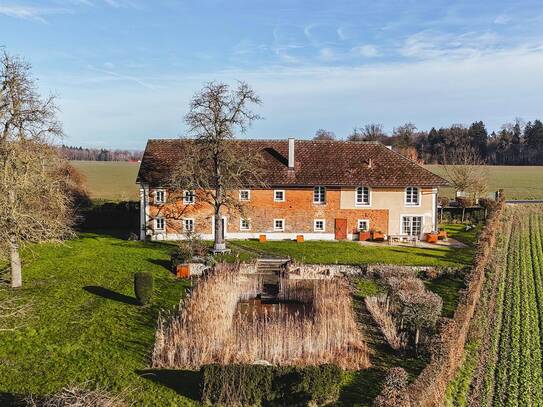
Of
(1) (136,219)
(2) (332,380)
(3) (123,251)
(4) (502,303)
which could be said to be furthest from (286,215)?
(2) (332,380)

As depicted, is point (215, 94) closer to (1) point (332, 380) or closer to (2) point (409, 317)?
(2) point (409, 317)

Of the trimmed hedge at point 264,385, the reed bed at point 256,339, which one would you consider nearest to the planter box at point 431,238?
the reed bed at point 256,339

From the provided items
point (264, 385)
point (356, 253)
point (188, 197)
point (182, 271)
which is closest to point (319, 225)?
point (356, 253)

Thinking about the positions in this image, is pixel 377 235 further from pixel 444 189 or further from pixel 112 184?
pixel 112 184

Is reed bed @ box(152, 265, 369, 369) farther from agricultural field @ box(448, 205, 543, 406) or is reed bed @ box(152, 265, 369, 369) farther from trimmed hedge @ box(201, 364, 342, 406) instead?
agricultural field @ box(448, 205, 543, 406)

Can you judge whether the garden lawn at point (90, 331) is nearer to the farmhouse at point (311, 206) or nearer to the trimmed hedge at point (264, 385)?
the trimmed hedge at point (264, 385)
